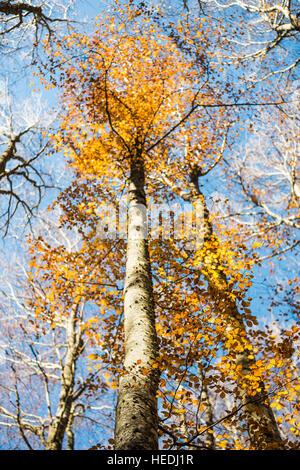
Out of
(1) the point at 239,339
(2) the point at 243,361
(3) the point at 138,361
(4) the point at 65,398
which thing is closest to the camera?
(3) the point at 138,361

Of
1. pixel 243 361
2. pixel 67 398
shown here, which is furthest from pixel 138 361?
pixel 67 398

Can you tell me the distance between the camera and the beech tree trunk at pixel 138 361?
2.17 metres

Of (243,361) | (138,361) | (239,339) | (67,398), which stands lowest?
(67,398)

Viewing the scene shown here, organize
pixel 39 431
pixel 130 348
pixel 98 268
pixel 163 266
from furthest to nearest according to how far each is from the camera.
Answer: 1. pixel 98 268
2. pixel 163 266
3. pixel 39 431
4. pixel 130 348

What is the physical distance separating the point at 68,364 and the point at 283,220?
7.82 meters

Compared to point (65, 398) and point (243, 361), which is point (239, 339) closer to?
point (243, 361)

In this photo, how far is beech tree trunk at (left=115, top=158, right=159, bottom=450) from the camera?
217 centimetres

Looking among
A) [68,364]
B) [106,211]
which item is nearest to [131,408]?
[68,364]

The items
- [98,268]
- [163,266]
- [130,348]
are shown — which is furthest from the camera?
[98,268]

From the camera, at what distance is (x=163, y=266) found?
6.83 m

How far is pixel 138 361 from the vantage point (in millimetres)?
2705

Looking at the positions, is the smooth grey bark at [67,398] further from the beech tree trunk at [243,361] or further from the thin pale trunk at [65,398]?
the beech tree trunk at [243,361]

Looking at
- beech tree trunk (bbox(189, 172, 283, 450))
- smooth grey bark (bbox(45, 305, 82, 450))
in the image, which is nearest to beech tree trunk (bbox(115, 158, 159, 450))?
beech tree trunk (bbox(189, 172, 283, 450))
